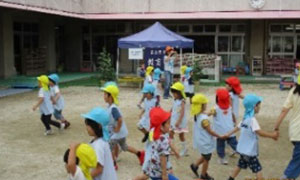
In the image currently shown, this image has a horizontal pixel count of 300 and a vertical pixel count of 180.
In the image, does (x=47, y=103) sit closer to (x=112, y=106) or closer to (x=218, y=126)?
(x=112, y=106)

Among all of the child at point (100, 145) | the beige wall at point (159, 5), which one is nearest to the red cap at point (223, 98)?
the child at point (100, 145)

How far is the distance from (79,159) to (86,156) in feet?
0.37

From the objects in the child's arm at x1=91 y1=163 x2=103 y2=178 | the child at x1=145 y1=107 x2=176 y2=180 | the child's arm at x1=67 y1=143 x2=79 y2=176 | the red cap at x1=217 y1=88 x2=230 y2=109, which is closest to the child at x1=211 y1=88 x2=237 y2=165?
the red cap at x1=217 y1=88 x2=230 y2=109

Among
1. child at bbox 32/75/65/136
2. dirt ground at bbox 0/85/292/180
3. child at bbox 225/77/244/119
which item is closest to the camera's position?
dirt ground at bbox 0/85/292/180

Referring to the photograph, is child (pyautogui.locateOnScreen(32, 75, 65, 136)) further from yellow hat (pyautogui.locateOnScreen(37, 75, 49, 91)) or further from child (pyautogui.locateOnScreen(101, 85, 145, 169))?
child (pyautogui.locateOnScreen(101, 85, 145, 169))

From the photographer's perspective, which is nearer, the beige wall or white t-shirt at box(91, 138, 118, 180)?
white t-shirt at box(91, 138, 118, 180)

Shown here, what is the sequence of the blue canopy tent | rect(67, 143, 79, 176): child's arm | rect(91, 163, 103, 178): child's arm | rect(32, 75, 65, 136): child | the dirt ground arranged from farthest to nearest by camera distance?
the blue canopy tent < rect(32, 75, 65, 136): child < the dirt ground < rect(91, 163, 103, 178): child's arm < rect(67, 143, 79, 176): child's arm

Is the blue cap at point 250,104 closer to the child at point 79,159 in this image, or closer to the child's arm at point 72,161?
the child at point 79,159

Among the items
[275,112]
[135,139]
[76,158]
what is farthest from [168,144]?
[275,112]

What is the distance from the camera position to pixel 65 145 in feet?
22.5

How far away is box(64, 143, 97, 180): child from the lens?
2.95m

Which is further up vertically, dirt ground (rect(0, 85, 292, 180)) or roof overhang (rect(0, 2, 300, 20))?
roof overhang (rect(0, 2, 300, 20))

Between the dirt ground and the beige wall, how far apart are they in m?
8.41

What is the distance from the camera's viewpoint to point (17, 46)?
19.5 metres
